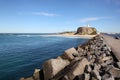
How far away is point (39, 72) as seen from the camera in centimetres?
1234

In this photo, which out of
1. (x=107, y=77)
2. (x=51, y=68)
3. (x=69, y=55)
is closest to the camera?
(x=107, y=77)

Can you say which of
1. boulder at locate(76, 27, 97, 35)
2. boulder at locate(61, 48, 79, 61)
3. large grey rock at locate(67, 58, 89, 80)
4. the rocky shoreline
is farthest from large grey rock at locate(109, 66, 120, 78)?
boulder at locate(76, 27, 97, 35)

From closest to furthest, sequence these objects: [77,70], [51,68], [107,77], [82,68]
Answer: [107,77], [77,70], [82,68], [51,68]

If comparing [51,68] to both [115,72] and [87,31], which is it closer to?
[115,72]

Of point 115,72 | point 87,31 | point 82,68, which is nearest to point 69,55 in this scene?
point 82,68

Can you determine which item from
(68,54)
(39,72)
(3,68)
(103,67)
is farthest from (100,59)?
(3,68)

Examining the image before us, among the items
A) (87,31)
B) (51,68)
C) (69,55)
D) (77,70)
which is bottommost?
(87,31)

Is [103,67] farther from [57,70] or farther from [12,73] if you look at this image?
[12,73]

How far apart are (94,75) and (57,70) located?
3061 mm

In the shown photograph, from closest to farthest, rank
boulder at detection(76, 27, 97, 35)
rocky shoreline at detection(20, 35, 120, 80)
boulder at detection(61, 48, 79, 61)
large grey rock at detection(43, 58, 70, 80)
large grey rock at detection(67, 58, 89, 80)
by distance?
rocky shoreline at detection(20, 35, 120, 80) < large grey rock at detection(67, 58, 89, 80) < large grey rock at detection(43, 58, 70, 80) < boulder at detection(61, 48, 79, 61) < boulder at detection(76, 27, 97, 35)

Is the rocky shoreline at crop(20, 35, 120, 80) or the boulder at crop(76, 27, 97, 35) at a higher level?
the rocky shoreline at crop(20, 35, 120, 80)

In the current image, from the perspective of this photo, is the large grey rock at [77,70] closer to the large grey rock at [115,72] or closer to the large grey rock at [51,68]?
the large grey rock at [115,72]

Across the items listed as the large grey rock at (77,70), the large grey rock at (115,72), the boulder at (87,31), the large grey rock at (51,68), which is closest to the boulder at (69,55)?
the large grey rock at (51,68)

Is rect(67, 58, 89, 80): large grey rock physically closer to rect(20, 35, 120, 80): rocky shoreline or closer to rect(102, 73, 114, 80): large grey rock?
rect(20, 35, 120, 80): rocky shoreline
